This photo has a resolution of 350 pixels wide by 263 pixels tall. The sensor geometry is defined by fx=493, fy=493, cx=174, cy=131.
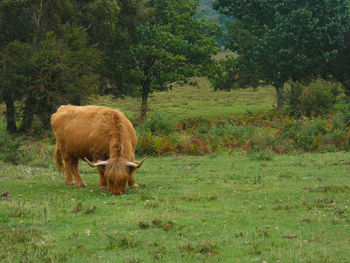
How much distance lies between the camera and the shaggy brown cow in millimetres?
11633

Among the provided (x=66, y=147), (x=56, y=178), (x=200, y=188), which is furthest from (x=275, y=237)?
(x=56, y=178)

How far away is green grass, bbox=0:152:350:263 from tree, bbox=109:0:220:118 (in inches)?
922

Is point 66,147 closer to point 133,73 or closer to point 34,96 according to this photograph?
point 34,96

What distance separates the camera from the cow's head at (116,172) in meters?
11.5

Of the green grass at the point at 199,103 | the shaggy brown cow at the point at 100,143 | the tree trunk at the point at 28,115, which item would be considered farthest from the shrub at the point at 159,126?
the green grass at the point at 199,103

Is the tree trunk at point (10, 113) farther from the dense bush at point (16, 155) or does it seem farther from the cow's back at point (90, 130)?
the cow's back at point (90, 130)

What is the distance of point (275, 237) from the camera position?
8.17 metres

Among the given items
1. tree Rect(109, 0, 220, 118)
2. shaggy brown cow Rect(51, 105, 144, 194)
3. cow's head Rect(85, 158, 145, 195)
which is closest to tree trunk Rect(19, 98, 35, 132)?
tree Rect(109, 0, 220, 118)

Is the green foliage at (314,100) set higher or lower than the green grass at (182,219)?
higher

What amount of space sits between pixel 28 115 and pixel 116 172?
2348cm

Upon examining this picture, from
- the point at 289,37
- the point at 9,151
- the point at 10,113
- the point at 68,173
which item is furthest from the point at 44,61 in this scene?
the point at 68,173

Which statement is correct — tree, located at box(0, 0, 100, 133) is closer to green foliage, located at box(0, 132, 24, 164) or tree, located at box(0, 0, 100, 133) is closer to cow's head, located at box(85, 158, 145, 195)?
green foliage, located at box(0, 132, 24, 164)

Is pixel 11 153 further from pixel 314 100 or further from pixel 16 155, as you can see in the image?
pixel 314 100

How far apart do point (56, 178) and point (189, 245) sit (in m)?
8.78
